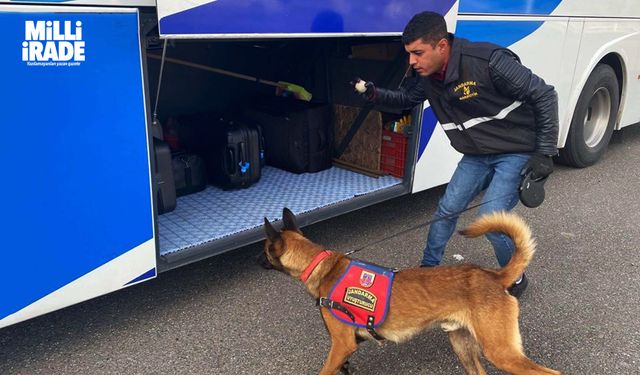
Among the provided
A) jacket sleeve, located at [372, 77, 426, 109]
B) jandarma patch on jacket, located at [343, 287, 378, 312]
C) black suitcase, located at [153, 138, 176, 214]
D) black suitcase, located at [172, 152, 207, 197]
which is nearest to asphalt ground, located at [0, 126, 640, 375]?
black suitcase, located at [153, 138, 176, 214]

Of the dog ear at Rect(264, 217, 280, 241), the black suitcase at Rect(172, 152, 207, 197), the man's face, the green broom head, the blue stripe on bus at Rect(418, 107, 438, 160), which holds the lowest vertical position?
the black suitcase at Rect(172, 152, 207, 197)

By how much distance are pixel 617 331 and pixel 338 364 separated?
171cm

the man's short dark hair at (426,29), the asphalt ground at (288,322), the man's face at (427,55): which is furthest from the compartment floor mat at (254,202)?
the man's short dark hair at (426,29)

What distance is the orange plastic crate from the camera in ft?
14.2

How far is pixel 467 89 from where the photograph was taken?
8.75 feet

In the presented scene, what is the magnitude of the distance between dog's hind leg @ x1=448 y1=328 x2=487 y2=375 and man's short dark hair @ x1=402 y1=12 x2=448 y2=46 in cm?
137

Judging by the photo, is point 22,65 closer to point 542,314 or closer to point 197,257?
point 197,257

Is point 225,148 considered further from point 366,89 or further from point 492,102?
point 492,102

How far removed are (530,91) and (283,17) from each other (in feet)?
4.25

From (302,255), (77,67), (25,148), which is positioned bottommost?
(302,255)

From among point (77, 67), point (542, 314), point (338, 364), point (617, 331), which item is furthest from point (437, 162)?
point (77, 67)

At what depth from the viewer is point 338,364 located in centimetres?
225

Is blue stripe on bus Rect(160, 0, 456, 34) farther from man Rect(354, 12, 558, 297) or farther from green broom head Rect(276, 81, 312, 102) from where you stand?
green broom head Rect(276, 81, 312, 102)

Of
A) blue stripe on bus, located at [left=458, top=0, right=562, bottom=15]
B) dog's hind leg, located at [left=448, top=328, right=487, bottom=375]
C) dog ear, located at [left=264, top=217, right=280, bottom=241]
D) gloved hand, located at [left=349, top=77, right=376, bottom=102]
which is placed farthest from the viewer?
blue stripe on bus, located at [left=458, top=0, right=562, bottom=15]
